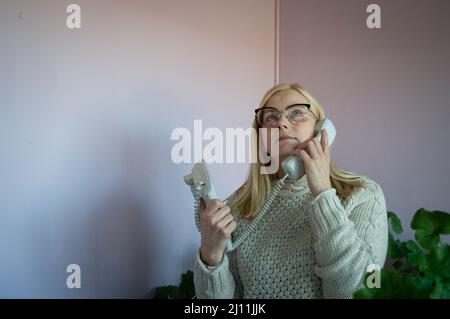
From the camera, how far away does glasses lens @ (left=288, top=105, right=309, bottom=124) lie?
0.96 meters

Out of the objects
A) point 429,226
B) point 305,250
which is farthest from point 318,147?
point 429,226

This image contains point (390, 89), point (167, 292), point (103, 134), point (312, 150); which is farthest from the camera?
point (390, 89)

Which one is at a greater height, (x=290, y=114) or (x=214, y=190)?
(x=290, y=114)

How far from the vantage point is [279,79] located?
66.4 inches

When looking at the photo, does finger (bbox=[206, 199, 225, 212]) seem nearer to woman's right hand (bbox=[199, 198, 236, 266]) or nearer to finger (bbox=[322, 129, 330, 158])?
woman's right hand (bbox=[199, 198, 236, 266])

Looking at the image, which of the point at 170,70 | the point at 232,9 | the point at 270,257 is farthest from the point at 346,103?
the point at 270,257

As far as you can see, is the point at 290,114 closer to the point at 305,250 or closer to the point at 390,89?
the point at 305,250

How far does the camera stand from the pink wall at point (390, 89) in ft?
4.10

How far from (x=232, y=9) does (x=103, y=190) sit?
91 centimetres

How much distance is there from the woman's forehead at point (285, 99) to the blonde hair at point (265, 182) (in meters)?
0.01

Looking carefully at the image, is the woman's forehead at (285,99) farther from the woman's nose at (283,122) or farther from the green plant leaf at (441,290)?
the green plant leaf at (441,290)

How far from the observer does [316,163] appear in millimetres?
820

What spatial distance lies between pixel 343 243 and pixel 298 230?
0.17 metres

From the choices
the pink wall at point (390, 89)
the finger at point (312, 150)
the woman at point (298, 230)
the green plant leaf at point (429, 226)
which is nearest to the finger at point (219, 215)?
the woman at point (298, 230)
